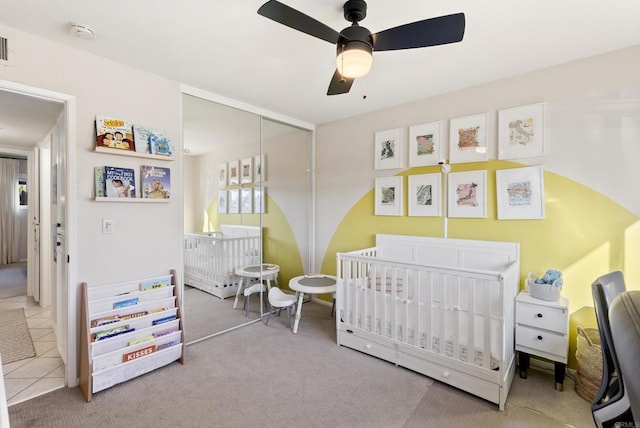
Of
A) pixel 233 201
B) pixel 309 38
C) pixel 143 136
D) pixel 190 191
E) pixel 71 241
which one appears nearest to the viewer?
pixel 309 38

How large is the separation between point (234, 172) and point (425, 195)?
210 cm

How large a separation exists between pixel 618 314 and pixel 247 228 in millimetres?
3158

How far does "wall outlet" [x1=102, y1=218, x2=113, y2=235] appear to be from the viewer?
7.36ft

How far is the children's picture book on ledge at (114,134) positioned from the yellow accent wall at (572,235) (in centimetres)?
291

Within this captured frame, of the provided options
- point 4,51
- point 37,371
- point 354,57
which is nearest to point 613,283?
point 354,57

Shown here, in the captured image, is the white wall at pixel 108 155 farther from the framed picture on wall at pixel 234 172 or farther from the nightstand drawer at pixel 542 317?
the nightstand drawer at pixel 542 317

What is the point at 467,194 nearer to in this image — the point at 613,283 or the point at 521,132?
the point at 521,132

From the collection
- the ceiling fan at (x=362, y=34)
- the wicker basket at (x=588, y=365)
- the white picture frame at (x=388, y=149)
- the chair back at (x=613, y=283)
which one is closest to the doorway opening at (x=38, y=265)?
the ceiling fan at (x=362, y=34)

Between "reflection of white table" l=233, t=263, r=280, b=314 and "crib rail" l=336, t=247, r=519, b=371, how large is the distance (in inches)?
42.1

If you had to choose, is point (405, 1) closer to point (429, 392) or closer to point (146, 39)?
point (146, 39)

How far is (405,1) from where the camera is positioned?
63.9 inches

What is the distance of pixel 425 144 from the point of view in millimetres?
3027

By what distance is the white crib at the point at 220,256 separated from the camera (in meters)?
3.03

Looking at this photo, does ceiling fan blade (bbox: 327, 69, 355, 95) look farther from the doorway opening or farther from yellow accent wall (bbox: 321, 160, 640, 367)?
the doorway opening
